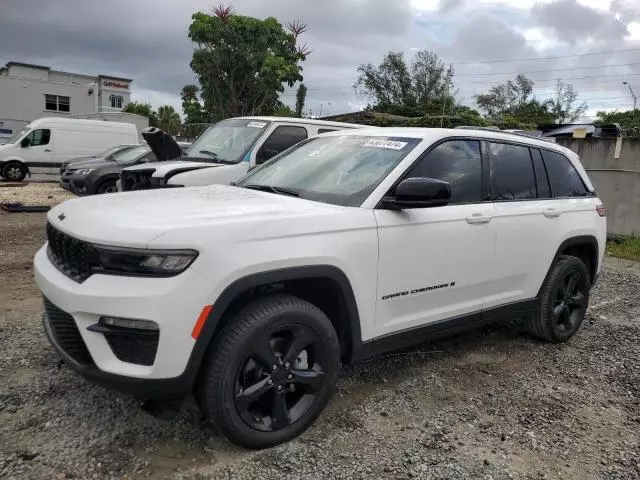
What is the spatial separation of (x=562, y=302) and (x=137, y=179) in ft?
18.8

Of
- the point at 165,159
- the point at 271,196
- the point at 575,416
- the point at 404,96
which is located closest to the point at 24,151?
the point at 165,159

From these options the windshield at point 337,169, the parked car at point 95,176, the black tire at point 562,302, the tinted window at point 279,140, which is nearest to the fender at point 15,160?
the parked car at point 95,176

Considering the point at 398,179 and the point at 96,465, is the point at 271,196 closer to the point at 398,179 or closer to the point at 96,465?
the point at 398,179

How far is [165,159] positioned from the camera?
877 centimetres

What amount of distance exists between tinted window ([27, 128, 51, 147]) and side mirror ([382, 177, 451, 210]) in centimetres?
1806

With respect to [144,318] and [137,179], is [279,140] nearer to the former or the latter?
[137,179]

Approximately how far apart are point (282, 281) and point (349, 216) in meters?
0.54

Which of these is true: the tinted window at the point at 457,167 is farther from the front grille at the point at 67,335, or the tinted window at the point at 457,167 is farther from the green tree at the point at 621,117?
the green tree at the point at 621,117

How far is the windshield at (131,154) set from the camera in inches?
514

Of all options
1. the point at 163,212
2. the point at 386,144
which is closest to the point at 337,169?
the point at 386,144

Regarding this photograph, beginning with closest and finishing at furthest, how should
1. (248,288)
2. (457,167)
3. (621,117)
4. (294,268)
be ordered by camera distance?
(248,288) → (294,268) → (457,167) → (621,117)

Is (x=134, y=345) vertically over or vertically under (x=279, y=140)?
under

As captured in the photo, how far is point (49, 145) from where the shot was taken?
18.2 metres

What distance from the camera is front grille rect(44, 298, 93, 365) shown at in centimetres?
260
